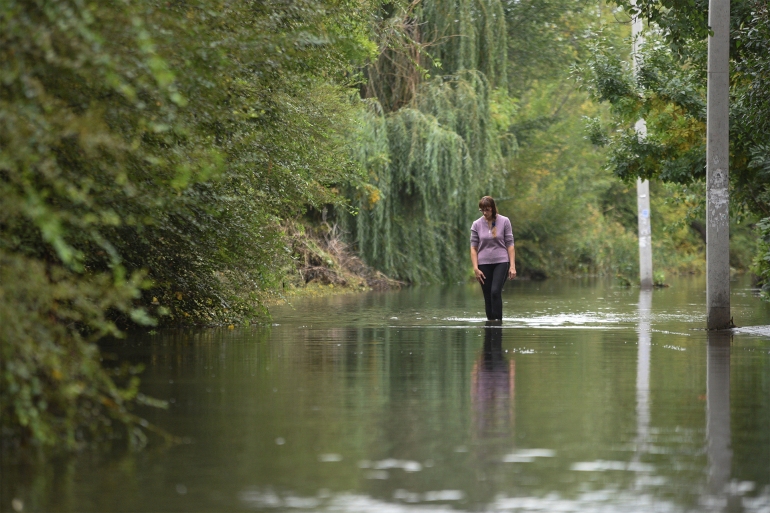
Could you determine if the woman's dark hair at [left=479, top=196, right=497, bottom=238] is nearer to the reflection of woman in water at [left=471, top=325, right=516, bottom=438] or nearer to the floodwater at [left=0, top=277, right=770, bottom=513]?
the floodwater at [left=0, top=277, right=770, bottom=513]

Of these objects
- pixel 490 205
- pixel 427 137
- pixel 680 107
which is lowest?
pixel 490 205

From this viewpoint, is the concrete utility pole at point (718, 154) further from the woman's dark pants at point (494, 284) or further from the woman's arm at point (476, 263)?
the woman's arm at point (476, 263)

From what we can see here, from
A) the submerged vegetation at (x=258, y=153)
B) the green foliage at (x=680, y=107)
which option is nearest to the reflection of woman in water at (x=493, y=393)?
the submerged vegetation at (x=258, y=153)

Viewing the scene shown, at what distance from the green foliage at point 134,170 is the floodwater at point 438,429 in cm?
54

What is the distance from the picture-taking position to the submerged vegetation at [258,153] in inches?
286

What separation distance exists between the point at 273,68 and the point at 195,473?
7.73 metres

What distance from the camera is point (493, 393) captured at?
1098cm

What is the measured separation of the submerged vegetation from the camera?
7270 millimetres

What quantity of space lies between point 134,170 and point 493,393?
3.60 metres

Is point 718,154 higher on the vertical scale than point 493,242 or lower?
higher

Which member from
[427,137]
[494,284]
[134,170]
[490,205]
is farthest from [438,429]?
[427,137]

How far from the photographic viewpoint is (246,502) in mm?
6520

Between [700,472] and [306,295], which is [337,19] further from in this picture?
[306,295]

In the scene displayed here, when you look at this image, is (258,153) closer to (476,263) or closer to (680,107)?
(476,263)
